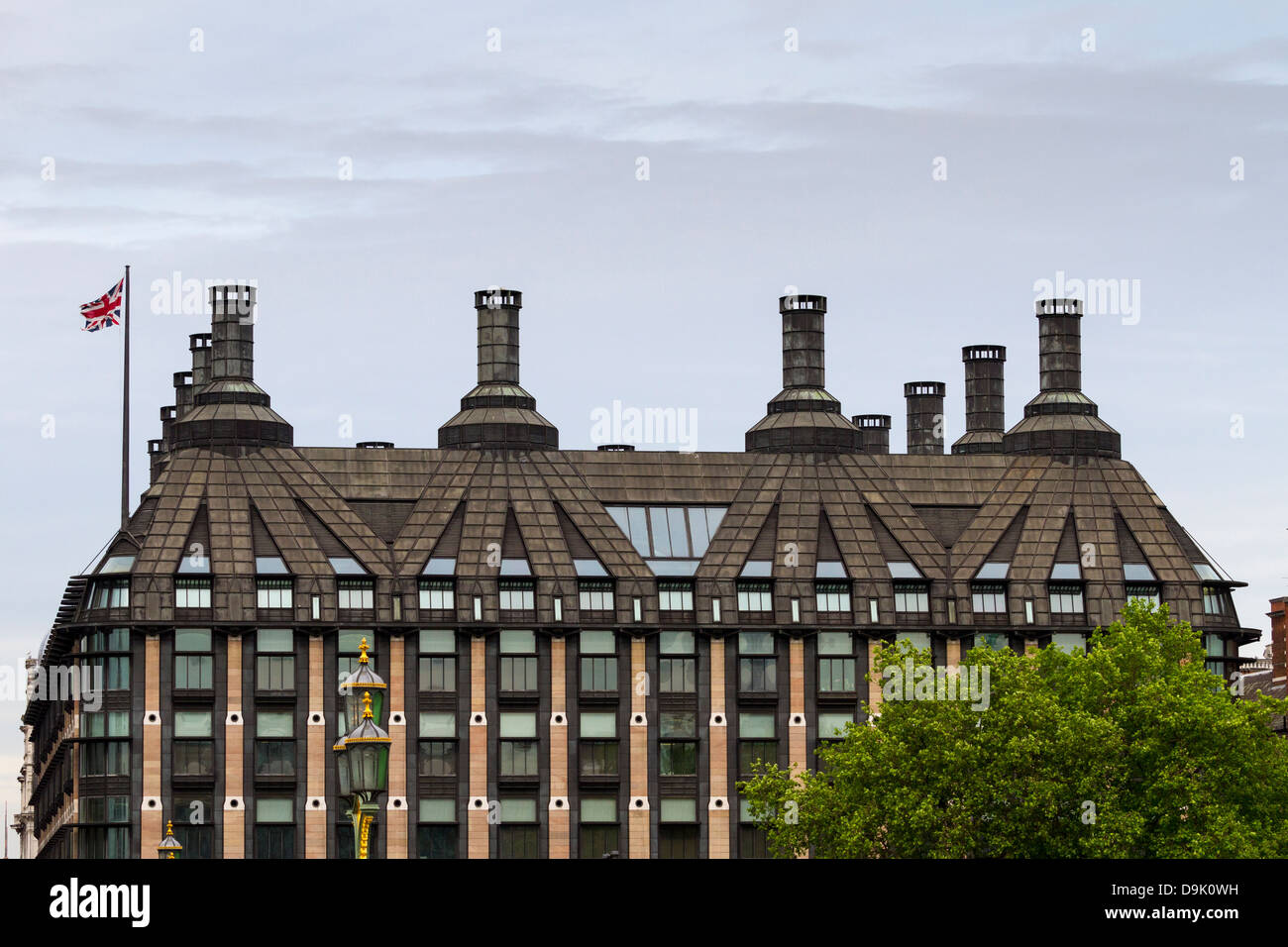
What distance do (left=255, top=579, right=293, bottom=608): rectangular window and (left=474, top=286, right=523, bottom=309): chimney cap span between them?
2134cm

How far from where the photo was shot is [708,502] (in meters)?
148

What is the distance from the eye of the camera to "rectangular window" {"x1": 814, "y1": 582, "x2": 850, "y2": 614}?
143750 millimetres

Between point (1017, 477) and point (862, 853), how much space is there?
4867cm

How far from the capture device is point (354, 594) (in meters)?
140

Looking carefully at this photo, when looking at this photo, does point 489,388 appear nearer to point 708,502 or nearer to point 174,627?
point 708,502

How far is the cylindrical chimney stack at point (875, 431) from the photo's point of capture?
169875mm

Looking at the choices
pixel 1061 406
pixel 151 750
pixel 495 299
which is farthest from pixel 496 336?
pixel 1061 406

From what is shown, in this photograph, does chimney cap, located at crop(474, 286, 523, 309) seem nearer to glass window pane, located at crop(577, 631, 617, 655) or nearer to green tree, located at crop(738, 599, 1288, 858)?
glass window pane, located at crop(577, 631, 617, 655)

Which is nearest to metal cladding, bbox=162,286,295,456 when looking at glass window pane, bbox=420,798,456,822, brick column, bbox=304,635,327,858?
brick column, bbox=304,635,327,858

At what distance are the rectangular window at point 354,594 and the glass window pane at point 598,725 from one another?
13241 mm

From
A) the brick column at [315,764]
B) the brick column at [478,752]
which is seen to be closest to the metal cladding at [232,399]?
the brick column at [315,764]

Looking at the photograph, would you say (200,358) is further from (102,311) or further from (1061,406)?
(1061,406)
